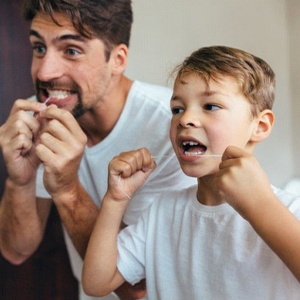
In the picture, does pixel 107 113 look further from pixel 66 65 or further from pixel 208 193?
pixel 208 193

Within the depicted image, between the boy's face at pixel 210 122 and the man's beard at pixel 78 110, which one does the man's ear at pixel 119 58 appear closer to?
the man's beard at pixel 78 110

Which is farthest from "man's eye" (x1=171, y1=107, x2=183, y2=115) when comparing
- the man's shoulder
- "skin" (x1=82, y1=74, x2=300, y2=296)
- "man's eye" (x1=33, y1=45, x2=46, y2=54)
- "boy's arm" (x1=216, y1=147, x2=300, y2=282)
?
"man's eye" (x1=33, y1=45, x2=46, y2=54)

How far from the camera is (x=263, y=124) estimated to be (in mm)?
681

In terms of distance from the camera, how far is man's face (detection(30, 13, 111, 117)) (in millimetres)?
883

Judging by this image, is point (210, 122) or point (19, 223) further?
point (19, 223)

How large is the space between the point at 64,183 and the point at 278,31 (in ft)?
1.32

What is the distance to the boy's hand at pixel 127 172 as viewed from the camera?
2.43 feet

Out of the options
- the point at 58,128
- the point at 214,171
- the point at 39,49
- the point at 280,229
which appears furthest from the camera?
the point at 39,49

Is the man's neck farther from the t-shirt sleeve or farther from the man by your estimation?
the t-shirt sleeve

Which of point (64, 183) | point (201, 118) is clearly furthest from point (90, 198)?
point (201, 118)

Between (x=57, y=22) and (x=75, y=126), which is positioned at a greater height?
(x=57, y=22)

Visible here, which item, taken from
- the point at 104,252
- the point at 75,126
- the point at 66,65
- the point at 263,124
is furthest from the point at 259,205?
the point at 66,65

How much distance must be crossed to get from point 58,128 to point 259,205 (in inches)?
13.8

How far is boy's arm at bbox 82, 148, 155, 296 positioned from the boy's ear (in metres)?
0.16
